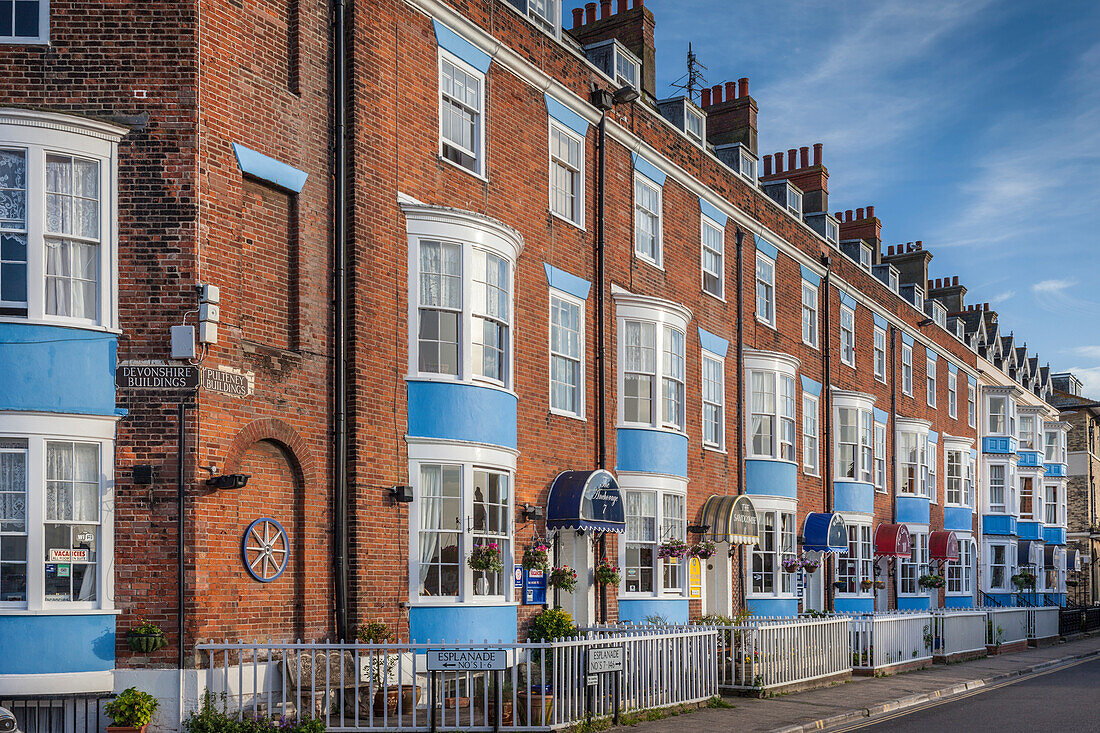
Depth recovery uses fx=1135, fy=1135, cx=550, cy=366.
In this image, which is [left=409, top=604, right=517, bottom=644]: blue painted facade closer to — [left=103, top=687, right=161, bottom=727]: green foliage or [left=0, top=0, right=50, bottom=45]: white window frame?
[left=103, top=687, right=161, bottom=727]: green foliage

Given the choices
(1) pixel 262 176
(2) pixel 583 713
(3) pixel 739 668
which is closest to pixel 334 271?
(1) pixel 262 176

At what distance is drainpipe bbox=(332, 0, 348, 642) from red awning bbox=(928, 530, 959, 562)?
2923 cm

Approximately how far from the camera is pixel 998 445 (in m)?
48.7

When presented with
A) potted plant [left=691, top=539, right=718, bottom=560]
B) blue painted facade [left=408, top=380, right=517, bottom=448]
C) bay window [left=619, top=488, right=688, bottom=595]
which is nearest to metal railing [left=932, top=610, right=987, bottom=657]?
potted plant [left=691, top=539, right=718, bottom=560]

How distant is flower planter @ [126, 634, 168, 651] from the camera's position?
12805 millimetres

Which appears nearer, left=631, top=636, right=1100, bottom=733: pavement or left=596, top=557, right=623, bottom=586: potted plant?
left=631, top=636, right=1100, bottom=733: pavement

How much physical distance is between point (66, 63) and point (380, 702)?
8663 mm

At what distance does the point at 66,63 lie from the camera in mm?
13617

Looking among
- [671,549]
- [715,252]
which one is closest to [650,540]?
[671,549]

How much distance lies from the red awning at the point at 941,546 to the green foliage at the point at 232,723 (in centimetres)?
3087

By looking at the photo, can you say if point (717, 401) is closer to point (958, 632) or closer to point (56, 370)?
point (958, 632)

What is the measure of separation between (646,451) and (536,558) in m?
4.59

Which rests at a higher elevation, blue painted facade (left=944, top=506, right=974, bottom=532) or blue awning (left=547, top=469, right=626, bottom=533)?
blue awning (left=547, top=469, right=626, bottom=533)

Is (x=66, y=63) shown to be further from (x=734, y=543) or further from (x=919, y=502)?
(x=919, y=502)
